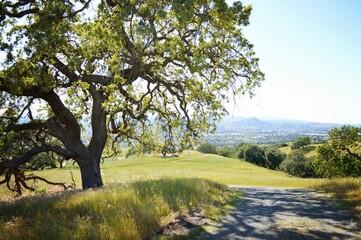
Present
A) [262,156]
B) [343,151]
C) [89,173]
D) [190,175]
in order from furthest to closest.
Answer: [262,156], [343,151], [190,175], [89,173]

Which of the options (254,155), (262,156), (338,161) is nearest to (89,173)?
(338,161)

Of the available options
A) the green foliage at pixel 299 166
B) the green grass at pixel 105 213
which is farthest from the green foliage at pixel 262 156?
the green grass at pixel 105 213

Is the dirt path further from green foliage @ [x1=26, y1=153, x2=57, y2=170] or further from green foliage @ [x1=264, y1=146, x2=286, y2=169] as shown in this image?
green foliage @ [x1=264, y1=146, x2=286, y2=169]

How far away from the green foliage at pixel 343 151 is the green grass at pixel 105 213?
982 inches

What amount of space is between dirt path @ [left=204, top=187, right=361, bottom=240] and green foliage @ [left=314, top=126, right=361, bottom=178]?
2259 centimetres

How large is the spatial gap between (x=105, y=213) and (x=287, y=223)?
5.49 m

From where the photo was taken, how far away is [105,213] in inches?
325

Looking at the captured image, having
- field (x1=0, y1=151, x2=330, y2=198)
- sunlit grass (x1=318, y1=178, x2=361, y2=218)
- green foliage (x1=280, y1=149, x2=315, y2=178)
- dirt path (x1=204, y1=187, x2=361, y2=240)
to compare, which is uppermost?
dirt path (x1=204, y1=187, x2=361, y2=240)

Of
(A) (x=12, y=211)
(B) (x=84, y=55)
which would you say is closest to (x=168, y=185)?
(A) (x=12, y=211)

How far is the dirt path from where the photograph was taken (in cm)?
805

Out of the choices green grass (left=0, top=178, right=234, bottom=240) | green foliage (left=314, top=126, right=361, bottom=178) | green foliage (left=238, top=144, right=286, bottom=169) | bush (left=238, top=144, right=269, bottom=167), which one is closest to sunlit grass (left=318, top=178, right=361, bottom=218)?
green grass (left=0, top=178, right=234, bottom=240)

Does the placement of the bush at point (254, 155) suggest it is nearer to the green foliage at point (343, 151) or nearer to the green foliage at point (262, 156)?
the green foliage at point (262, 156)

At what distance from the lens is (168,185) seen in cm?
1256

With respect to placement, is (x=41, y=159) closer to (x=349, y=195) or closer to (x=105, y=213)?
(x=105, y=213)
